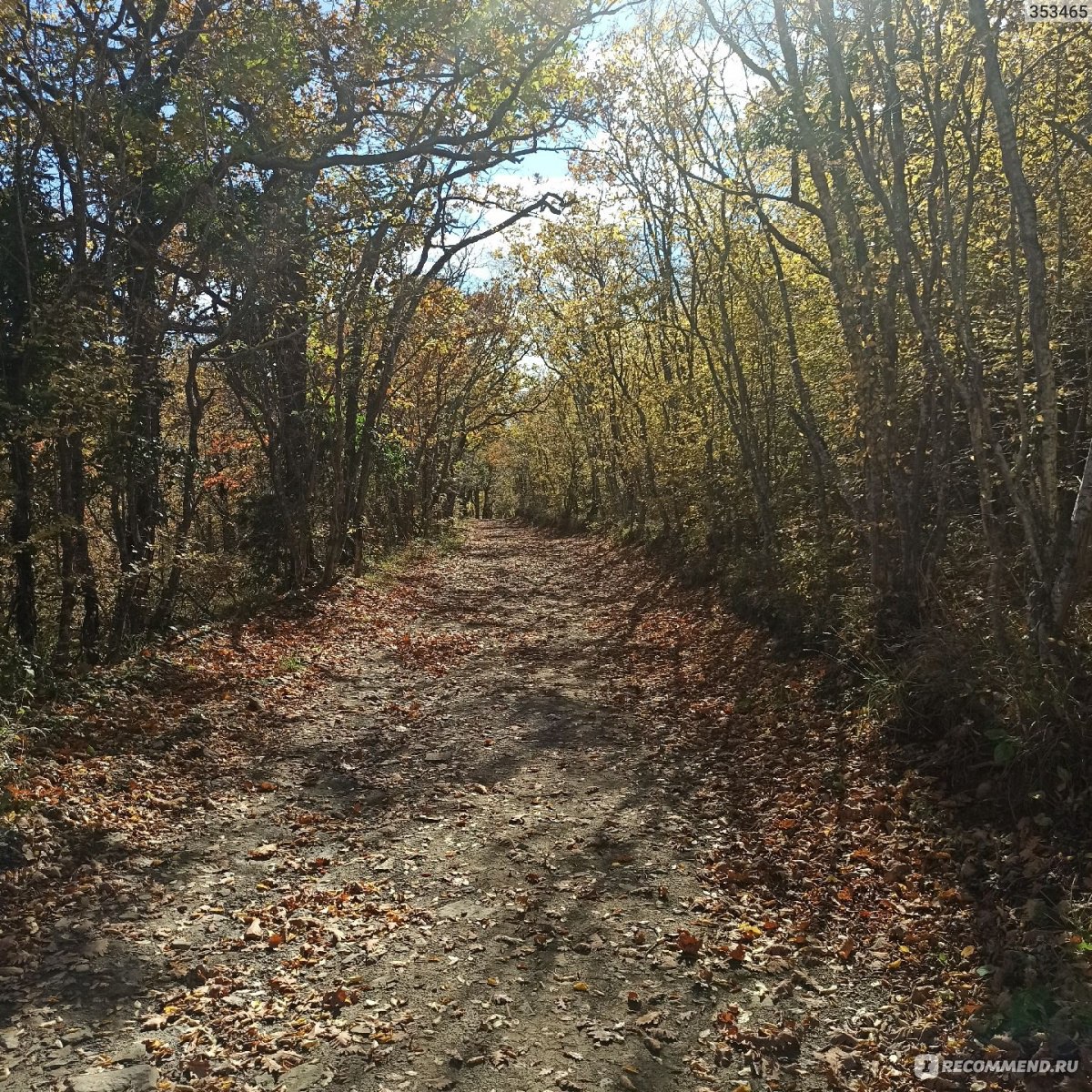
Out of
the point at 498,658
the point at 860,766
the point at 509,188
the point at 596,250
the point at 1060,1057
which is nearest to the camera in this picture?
the point at 1060,1057

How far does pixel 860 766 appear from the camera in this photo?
658 centimetres

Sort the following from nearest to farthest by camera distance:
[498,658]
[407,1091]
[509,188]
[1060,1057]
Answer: [1060,1057] → [407,1091] → [498,658] → [509,188]

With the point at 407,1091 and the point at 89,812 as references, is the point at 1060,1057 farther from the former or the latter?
the point at 89,812

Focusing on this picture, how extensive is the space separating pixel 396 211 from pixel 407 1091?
13.5 meters

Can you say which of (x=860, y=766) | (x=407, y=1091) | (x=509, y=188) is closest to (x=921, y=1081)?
(x=407, y=1091)

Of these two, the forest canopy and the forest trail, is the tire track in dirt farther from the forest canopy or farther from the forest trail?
the forest canopy

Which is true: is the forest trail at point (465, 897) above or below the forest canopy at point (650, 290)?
below

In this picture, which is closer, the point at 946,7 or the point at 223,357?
the point at 946,7

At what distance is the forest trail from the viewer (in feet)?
12.9

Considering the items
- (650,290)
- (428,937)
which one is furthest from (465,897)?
(650,290)

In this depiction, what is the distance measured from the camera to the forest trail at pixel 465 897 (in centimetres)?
394

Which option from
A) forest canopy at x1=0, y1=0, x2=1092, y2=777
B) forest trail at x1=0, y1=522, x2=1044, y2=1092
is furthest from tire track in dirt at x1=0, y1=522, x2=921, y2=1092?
forest canopy at x1=0, y1=0, x2=1092, y2=777

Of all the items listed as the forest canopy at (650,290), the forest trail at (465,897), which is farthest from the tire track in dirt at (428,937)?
the forest canopy at (650,290)

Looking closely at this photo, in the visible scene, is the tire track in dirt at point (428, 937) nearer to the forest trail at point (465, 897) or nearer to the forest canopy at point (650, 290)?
the forest trail at point (465, 897)
